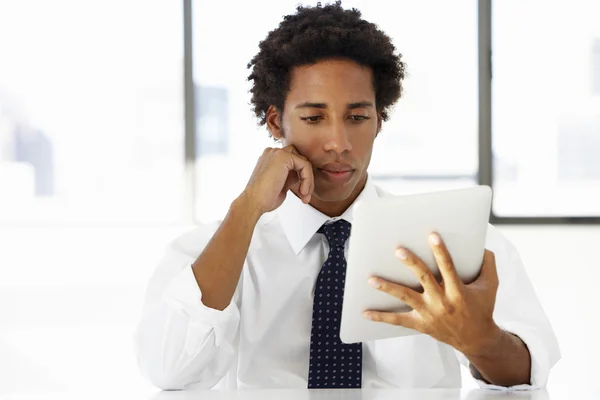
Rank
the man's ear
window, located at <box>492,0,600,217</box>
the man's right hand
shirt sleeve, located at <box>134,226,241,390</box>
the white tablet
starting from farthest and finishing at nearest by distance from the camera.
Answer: window, located at <box>492,0,600,217</box> → the man's ear → the man's right hand → shirt sleeve, located at <box>134,226,241,390</box> → the white tablet

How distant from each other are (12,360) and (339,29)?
256 cm

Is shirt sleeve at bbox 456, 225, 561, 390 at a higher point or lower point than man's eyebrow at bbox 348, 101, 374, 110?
lower

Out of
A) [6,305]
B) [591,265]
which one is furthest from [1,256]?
[591,265]

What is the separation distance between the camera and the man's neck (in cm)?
170

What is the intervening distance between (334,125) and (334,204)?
188mm

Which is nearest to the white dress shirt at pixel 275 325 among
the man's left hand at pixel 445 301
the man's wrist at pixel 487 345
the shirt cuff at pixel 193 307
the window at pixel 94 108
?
the shirt cuff at pixel 193 307

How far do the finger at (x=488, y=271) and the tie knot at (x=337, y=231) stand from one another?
15.6 inches

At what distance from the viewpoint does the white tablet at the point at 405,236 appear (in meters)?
1.16

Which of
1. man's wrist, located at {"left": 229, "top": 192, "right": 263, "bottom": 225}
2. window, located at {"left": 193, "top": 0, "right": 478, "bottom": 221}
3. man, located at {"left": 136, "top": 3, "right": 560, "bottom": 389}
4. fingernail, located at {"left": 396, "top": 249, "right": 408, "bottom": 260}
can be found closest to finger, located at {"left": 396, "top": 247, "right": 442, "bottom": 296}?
fingernail, located at {"left": 396, "top": 249, "right": 408, "bottom": 260}

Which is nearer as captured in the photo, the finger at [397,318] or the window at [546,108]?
the finger at [397,318]

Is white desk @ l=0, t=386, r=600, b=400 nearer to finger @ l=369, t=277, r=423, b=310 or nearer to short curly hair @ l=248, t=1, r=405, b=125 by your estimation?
finger @ l=369, t=277, r=423, b=310

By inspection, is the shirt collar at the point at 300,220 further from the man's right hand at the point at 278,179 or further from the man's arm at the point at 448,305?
the man's arm at the point at 448,305

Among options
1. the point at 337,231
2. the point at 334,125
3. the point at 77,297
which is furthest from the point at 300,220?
the point at 77,297

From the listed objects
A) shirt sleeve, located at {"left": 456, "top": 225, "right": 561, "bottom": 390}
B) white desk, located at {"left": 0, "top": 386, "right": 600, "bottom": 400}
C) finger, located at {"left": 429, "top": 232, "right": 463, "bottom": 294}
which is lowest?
white desk, located at {"left": 0, "top": 386, "right": 600, "bottom": 400}
